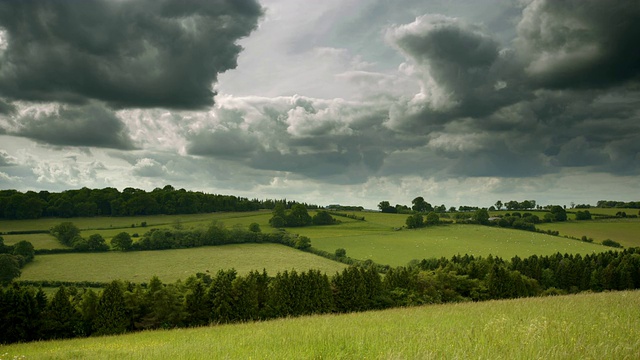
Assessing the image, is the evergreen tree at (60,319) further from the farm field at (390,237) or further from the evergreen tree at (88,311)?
the farm field at (390,237)

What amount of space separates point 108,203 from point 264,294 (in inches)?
4254

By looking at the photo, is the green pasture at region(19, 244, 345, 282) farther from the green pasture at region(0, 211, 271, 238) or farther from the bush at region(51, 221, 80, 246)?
the green pasture at region(0, 211, 271, 238)

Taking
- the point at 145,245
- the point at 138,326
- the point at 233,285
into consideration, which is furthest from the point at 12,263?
the point at 233,285

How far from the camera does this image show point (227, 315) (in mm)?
44406

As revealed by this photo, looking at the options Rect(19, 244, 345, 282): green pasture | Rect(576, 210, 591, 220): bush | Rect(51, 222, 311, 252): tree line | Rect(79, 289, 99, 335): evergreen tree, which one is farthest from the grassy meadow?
Rect(79, 289, 99, 335): evergreen tree

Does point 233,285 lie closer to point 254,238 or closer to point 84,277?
point 84,277

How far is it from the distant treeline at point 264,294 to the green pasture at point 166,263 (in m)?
12.5

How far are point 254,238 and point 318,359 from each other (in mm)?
101565

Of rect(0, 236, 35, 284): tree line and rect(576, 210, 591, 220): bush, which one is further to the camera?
rect(576, 210, 591, 220): bush

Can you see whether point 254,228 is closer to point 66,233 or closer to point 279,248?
point 279,248

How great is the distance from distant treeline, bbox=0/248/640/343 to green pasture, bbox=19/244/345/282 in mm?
12466

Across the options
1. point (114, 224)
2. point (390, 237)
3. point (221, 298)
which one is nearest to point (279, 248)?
point (390, 237)

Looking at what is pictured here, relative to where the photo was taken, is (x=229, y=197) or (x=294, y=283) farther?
(x=229, y=197)

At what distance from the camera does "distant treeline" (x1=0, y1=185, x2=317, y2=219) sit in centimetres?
12050
